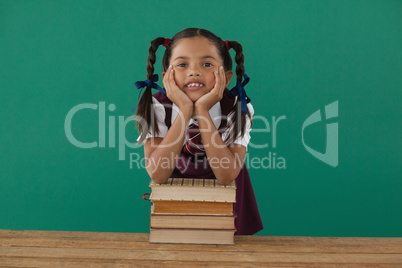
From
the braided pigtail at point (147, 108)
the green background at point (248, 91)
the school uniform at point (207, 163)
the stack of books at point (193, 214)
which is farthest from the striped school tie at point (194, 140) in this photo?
the green background at point (248, 91)

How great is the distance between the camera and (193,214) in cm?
114

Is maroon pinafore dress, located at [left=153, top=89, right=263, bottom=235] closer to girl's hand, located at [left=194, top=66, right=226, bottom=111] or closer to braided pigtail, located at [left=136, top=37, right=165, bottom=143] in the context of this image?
braided pigtail, located at [left=136, top=37, right=165, bottom=143]

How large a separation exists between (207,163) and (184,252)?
486 millimetres

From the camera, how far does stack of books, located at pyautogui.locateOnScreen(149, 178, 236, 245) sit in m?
1.14

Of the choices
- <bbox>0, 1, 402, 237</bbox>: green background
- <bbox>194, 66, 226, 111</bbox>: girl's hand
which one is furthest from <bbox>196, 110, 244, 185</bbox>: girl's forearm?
<bbox>0, 1, 402, 237</bbox>: green background

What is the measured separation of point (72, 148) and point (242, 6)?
120cm

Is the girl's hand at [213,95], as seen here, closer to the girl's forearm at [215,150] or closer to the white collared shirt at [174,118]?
the girl's forearm at [215,150]

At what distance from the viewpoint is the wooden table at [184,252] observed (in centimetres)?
102

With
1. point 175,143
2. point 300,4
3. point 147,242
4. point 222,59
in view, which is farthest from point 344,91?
point 147,242

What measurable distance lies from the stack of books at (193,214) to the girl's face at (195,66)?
31 centimetres

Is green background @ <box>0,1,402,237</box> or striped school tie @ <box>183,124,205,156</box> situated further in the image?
green background @ <box>0,1,402,237</box>

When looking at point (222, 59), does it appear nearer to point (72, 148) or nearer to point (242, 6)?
point (242, 6)

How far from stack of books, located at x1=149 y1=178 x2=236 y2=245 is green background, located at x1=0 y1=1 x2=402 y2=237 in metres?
1.33

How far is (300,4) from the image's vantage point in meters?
2.35
